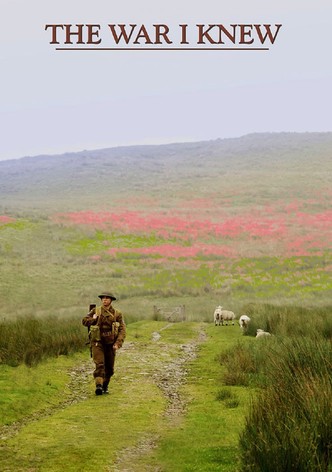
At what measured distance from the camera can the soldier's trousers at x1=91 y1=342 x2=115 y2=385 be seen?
36.1 feet

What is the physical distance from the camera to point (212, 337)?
20.8m

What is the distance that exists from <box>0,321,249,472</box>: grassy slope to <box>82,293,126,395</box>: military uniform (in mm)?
548

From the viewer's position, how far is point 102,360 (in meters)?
11.0

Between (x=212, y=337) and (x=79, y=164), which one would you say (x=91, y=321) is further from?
(x=79, y=164)

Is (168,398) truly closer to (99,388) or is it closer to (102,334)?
(99,388)

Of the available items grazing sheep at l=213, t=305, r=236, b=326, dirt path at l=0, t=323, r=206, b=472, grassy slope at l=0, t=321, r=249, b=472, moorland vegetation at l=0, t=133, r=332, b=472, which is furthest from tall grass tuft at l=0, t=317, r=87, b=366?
grazing sheep at l=213, t=305, r=236, b=326

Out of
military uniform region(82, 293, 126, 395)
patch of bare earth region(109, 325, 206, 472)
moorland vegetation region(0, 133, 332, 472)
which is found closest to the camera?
moorland vegetation region(0, 133, 332, 472)

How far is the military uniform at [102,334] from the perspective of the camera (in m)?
10.9

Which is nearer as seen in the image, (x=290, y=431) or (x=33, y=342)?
(x=290, y=431)

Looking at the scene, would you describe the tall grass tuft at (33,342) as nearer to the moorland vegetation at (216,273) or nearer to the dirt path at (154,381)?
the moorland vegetation at (216,273)

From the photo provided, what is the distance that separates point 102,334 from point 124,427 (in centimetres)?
243

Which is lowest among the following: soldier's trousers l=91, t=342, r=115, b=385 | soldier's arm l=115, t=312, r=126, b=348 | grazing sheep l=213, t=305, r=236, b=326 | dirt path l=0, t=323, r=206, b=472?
grazing sheep l=213, t=305, r=236, b=326

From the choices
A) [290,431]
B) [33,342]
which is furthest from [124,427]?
[33,342]

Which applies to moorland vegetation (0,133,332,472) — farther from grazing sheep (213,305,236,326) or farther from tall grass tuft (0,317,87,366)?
grazing sheep (213,305,236,326)
